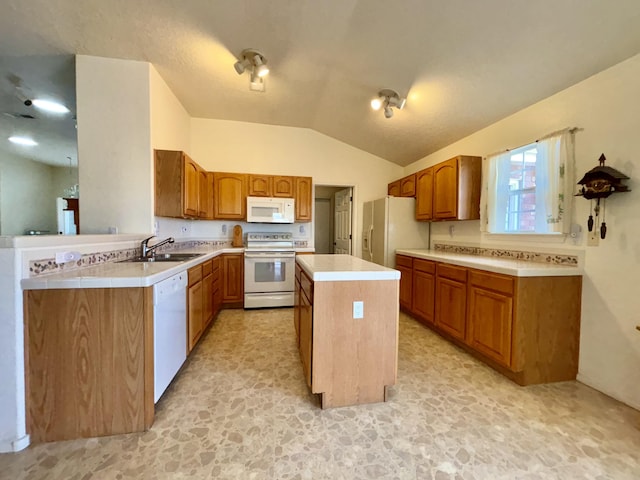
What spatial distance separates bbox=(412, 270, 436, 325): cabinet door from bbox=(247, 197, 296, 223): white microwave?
6.60ft

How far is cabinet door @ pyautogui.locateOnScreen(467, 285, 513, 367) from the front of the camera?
6.85 feet

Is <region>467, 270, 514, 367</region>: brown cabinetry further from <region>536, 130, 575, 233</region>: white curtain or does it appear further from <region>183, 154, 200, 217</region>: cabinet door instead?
<region>183, 154, 200, 217</region>: cabinet door

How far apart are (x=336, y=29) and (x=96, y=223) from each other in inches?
113

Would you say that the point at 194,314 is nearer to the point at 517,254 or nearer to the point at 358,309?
the point at 358,309

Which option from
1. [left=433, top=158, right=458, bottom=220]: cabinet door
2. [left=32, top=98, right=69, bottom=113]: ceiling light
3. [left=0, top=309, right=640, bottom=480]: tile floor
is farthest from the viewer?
[left=32, top=98, right=69, bottom=113]: ceiling light

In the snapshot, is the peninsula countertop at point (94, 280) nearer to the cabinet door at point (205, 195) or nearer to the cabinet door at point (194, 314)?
the cabinet door at point (194, 314)

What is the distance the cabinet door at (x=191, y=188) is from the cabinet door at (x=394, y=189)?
3.03m

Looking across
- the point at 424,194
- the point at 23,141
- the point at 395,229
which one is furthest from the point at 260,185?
the point at 23,141

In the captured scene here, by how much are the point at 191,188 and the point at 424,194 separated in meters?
3.00

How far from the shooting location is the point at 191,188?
3178mm

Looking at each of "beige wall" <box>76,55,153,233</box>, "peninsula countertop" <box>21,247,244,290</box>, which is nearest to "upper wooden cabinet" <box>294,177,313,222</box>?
"beige wall" <box>76,55,153,233</box>

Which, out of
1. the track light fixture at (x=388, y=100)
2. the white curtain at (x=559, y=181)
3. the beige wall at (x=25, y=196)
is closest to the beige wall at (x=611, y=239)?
the white curtain at (x=559, y=181)

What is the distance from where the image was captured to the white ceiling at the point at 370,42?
1785 mm

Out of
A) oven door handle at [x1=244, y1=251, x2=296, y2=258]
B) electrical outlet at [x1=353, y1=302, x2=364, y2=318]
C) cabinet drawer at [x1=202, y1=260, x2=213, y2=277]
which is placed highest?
oven door handle at [x1=244, y1=251, x2=296, y2=258]
